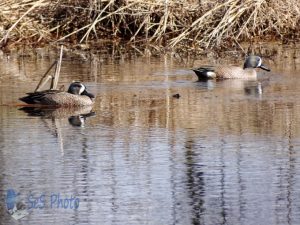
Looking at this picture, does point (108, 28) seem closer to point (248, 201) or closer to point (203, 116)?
point (203, 116)

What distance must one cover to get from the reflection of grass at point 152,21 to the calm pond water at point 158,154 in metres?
4.68

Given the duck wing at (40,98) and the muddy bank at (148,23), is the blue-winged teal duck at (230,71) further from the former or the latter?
the muddy bank at (148,23)

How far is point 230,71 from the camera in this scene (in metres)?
14.7

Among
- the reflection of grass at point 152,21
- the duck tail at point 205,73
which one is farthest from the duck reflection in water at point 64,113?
the reflection of grass at point 152,21

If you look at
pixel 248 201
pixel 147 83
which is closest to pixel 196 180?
pixel 248 201

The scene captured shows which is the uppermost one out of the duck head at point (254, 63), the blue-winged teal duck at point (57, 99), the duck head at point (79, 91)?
the duck head at point (254, 63)

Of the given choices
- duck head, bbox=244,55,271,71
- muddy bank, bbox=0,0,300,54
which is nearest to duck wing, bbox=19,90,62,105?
duck head, bbox=244,55,271,71

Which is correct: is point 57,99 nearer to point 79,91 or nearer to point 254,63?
point 79,91

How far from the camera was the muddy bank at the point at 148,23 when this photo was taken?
18.5 m

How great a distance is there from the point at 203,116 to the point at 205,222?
4.15 meters

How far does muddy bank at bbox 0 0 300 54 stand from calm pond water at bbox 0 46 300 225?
4.65 m

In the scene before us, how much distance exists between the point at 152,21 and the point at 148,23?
328 millimetres

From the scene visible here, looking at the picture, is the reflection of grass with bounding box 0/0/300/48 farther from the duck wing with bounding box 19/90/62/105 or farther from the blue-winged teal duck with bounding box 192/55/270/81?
the duck wing with bounding box 19/90/62/105

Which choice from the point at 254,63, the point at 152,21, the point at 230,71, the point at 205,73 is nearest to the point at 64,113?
the point at 205,73
